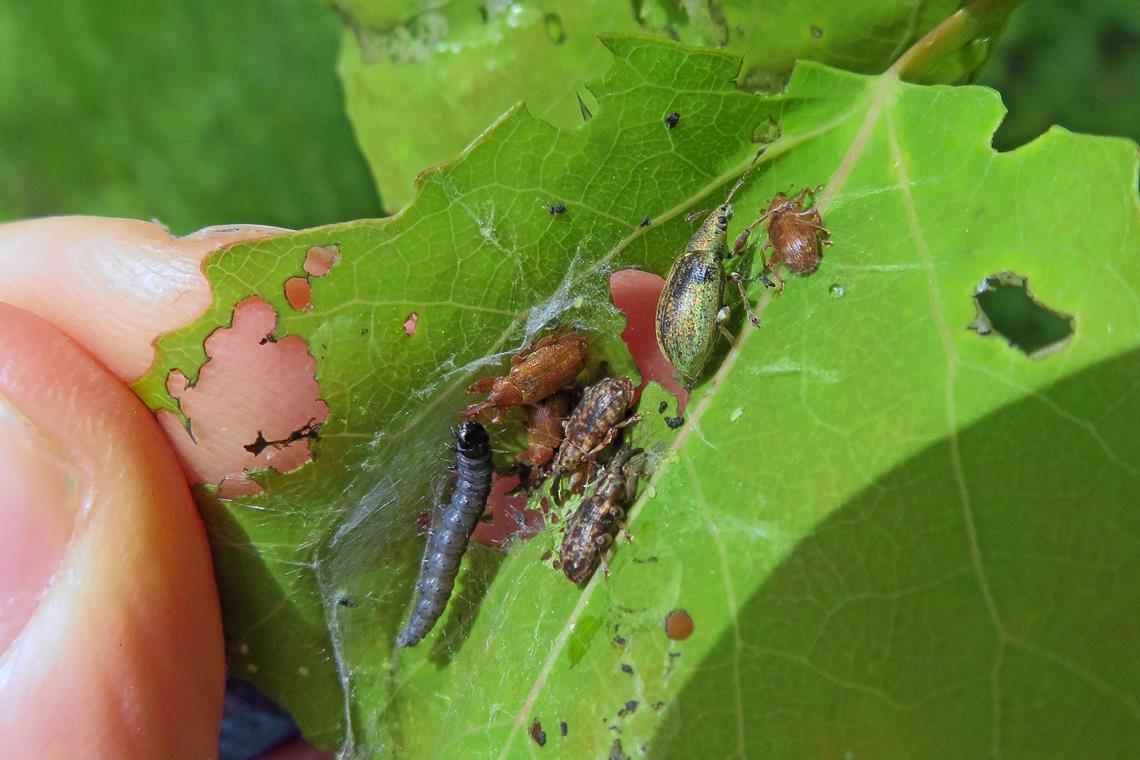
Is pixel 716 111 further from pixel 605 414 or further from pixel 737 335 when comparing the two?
pixel 605 414

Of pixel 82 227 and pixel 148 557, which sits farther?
pixel 82 227

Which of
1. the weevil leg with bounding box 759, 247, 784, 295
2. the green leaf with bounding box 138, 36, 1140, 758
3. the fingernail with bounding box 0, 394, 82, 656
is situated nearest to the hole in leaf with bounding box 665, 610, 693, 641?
the green leaf with bounding box 138, 36, 1140, 758

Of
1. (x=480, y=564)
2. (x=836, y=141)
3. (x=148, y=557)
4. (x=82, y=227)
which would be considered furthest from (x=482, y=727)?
(x=82, y=227)

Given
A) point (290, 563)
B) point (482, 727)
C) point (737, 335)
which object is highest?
point (737, 335)

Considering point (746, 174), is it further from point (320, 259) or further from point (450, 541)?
point (450, 541)

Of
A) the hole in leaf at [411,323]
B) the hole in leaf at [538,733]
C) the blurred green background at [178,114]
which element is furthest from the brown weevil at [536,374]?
the blurred green background at [178,114]

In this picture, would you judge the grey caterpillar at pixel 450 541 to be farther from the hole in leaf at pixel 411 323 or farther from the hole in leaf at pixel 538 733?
the hole in leaf at pixel 538 733

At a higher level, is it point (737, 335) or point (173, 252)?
point (173, 252)
